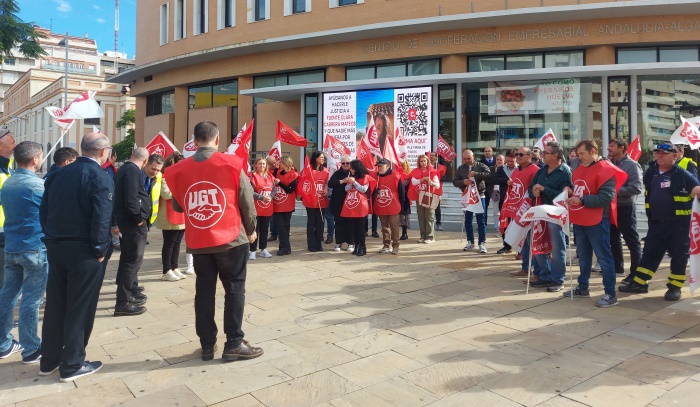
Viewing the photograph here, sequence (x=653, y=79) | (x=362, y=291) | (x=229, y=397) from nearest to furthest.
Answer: (x=229, y=397) → (x=362, y=291) → (x=653, y=79)

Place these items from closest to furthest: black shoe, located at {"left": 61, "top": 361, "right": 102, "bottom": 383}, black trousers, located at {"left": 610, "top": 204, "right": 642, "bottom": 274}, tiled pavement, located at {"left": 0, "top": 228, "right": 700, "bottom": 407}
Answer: tiled pavement, located at {"left": 0, "top": 228, "right": 700, "bottom": 407} → black shoe, located at {"left": 61, "top": 361, "right": 102, "bottom": 383} → black trousers, located at {"left": 610, "top": 204, "right": 642, "bottom": 274}

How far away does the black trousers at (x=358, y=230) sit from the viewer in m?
9.85

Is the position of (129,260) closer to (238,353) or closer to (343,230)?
(238,353)

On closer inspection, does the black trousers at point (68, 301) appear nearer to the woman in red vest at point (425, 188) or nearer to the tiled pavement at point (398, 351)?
the tiled pavement at point (398, 351)

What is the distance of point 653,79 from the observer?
17406mm

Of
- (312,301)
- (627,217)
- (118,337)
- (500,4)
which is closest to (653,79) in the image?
(500,4)

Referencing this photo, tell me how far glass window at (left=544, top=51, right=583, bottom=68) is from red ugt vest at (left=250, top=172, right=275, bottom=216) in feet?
46.7

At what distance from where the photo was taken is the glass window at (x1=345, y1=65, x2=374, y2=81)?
73.7 feet

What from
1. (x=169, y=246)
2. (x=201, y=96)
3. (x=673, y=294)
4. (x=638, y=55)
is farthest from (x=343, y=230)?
(x=201, y=96)

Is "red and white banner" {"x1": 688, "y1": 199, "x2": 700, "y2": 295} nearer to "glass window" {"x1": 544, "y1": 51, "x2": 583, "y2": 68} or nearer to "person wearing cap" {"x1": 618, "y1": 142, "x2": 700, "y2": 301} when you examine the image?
"person wearing cap" {"x1": 618, "y1": 142, "x2": 700, "y2": 301}

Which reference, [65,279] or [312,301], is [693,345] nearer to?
[312,301]

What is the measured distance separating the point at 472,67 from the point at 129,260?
17259mm

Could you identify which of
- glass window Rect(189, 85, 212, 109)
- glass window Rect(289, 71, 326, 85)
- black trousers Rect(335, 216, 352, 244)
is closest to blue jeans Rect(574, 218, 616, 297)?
black trousers Rect(335, 216, 352, 244)

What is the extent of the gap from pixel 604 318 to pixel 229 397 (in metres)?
4.40
